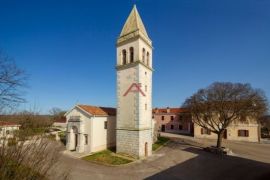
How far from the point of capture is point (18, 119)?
5445mm

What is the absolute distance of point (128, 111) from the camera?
20531 millimetres

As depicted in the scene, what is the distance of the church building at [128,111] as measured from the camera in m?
19.9

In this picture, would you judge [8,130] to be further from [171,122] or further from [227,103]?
[171,122]

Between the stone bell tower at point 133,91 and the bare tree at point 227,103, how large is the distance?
7858mm

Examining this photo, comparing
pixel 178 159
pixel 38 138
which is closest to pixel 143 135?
pixel 178 159

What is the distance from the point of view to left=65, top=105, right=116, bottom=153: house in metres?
21.6

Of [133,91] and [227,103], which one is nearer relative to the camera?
[133,91]

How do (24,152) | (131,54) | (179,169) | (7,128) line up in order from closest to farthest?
(24,152) → (7,128) → (179,169) → (131,54)

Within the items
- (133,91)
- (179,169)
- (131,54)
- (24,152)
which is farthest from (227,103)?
(24,152)

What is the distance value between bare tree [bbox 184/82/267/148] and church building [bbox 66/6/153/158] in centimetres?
786

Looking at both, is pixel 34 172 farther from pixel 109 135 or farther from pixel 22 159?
pixel 109 135

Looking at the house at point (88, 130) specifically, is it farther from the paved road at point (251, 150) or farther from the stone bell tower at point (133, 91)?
the paved road at point (251, 150)

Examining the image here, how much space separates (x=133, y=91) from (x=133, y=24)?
853cm

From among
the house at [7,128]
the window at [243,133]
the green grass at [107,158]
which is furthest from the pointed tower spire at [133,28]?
the window at [243,133]
